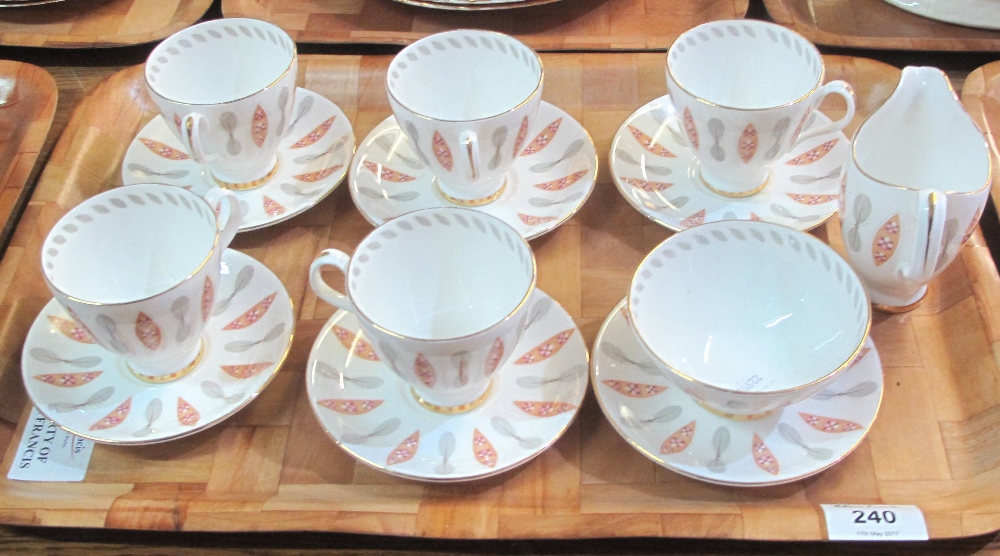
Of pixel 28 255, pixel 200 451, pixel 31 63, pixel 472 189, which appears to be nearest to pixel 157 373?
pixel 200 451

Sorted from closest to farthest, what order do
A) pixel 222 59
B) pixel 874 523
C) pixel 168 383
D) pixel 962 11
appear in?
pixel 874 523 → pixel 168 383 → pixel 222 59 → pixel 962 11

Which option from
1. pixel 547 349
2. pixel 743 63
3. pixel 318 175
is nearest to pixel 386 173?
pixel 318 175

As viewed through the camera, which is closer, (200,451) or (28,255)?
(200,451)

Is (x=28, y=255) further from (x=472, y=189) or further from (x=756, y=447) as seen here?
(x=756, y=447)

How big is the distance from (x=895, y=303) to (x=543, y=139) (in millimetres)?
369

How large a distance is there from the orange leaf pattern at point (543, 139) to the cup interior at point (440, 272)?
22 cm

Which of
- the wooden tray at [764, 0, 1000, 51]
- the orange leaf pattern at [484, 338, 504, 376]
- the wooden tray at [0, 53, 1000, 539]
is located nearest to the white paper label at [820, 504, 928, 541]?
the wooden tray at [0, 53, 1000, 539]

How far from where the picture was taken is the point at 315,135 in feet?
2.98

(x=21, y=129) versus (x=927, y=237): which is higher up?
(x=927, y=237)

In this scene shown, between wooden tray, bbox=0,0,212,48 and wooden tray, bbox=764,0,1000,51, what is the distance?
0.73 m

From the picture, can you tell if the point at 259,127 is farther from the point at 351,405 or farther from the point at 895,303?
the point at 895,303

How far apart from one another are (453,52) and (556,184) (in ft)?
0.57

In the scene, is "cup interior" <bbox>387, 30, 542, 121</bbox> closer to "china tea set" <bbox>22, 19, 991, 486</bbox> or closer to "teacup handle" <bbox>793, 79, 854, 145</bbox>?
"china tea set" <bbox>22, 19, 991, 486</bbox>

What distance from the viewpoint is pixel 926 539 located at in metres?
0.59
